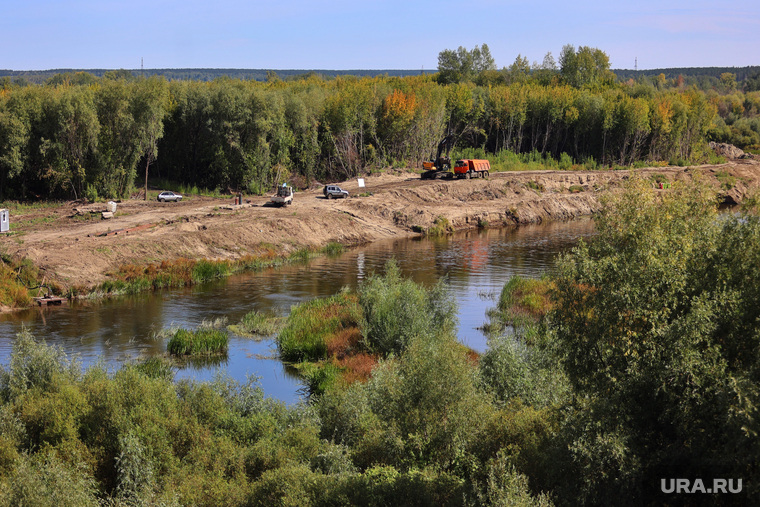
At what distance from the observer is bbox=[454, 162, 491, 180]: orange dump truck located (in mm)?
72500

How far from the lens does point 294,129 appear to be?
72.2m

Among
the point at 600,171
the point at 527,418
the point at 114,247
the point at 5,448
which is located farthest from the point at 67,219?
the point at 600,171

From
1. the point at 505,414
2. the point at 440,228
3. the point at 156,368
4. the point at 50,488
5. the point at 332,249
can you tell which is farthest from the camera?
the point at 440,228

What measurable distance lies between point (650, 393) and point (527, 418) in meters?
3.60

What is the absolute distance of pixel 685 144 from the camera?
358 ft

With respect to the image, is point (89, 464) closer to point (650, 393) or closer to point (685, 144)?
point (650, 393)

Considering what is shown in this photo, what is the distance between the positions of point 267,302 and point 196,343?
8.63 m

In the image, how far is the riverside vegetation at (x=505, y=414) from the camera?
12906 millimetres

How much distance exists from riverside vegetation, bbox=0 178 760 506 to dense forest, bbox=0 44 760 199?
39833 mm

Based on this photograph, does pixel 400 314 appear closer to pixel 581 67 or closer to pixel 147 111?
pixel 147 111

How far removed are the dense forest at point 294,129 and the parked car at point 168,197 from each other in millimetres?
2660

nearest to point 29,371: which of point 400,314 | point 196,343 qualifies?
point 196,343

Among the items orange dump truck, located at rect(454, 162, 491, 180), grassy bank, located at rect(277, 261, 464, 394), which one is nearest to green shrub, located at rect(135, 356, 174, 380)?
grassy bank, located at rect(277, 261, 464, 394)

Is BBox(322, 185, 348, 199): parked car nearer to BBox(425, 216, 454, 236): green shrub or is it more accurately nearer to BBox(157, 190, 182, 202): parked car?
BBox(425, 216, 454, 236): green shrub
